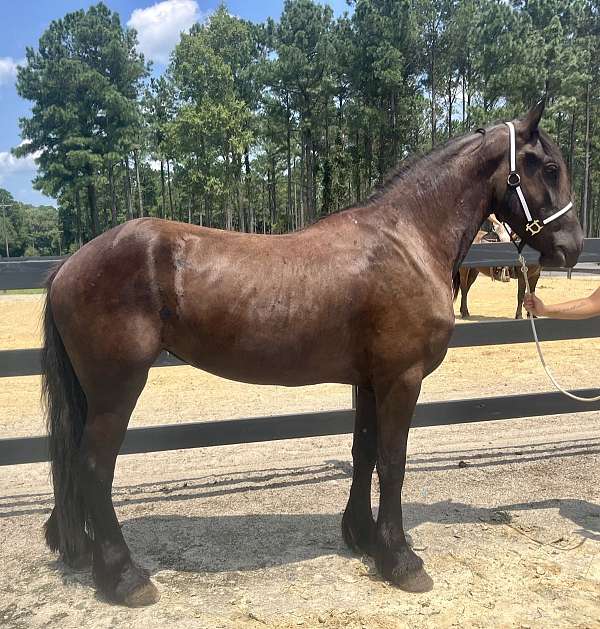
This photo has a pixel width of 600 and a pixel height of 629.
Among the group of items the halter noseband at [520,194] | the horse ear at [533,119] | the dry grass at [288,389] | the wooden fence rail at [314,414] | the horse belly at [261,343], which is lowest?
the dry grass at [288,389]

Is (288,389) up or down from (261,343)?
down

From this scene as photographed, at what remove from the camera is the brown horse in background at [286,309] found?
7.55 ft

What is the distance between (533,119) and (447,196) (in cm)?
52

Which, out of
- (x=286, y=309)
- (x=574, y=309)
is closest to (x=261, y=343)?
(x=286, y=309)

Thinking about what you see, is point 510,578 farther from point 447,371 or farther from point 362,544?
point 447,371

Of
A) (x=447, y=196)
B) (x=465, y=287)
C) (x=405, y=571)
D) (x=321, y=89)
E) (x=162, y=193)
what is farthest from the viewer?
(x=162, y=193)

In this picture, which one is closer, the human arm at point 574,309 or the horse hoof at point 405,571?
the horse hoof at point 405,571

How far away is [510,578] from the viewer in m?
2.51

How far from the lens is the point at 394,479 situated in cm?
254

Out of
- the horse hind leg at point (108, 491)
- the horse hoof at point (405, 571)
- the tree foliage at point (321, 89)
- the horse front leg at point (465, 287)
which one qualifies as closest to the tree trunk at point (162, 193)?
the tree foliage at point (321, 89)

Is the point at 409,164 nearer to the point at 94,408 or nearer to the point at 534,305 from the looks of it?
the point at 534,305

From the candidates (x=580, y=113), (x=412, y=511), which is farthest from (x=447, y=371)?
(x=580, y=113)

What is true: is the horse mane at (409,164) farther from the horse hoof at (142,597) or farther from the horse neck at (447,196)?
the horse hoof at (142,597)

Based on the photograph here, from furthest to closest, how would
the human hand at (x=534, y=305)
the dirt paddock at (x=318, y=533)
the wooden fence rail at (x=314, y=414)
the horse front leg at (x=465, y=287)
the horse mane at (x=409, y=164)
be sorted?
the horse front leg at (x=465, y=287)
the wooden fence rail at (x=314, y=414)
the human hand at (x=534, y=305)
the horse mane at (x=409, y=164)
the dirt paddock at (x=318, y=533)
